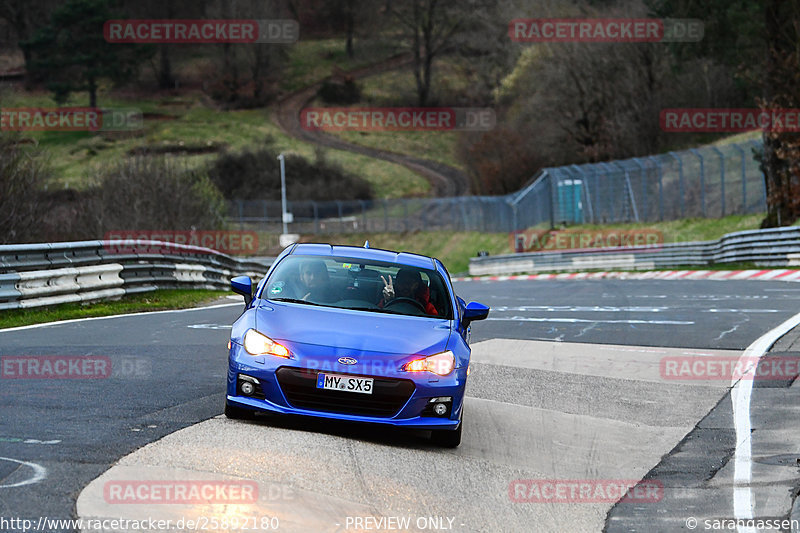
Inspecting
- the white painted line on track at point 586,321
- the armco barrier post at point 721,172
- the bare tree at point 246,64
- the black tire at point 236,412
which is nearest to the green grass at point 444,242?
the armco barrier post at point 721,172

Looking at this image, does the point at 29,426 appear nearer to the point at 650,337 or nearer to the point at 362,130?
the point at 650,337

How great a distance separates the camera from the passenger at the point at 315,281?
30.1 ft

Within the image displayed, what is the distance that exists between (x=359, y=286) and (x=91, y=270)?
1034 centimetres

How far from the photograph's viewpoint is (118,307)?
18797 millimetres

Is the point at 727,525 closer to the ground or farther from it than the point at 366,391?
closer to the ground

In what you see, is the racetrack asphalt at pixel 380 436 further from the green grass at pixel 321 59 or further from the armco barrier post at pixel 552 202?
the green grass at pixel 321 59

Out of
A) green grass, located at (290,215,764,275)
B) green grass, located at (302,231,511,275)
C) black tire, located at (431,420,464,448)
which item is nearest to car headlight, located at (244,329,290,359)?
black tire, located at (431,420,464,448)

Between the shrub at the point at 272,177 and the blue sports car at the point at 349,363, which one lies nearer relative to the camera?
the blue sports car at the point at 349,363

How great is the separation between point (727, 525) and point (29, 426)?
4585 mm

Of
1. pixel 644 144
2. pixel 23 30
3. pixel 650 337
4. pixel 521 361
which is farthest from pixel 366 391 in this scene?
pixel 23 30

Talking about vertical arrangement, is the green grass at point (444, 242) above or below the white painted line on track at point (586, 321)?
below

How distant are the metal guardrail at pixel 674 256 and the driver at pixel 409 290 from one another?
73.8 feet

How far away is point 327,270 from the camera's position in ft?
A: 31.1

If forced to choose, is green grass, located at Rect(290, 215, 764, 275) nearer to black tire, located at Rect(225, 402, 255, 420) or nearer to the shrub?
the shrub
